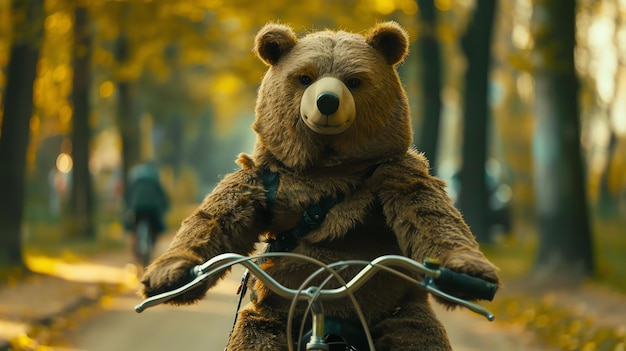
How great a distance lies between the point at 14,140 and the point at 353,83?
37.0 ft

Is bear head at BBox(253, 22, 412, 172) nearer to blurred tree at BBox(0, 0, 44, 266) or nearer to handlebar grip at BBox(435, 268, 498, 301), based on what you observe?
handlebar grip at BBox(435, 268, 498, 301)

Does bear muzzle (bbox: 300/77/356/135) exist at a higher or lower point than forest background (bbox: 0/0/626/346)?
lower

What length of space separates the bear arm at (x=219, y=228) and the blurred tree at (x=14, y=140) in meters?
11.0

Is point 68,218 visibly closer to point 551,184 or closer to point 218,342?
point 551,184

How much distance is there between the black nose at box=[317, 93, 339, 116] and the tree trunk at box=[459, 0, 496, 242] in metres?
14.9

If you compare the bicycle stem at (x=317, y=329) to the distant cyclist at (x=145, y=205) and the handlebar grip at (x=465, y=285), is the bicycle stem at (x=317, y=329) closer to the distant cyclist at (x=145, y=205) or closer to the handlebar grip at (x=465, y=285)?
the handlebar grip at (x=465, y=285)

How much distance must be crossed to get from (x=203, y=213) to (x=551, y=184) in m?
10.9

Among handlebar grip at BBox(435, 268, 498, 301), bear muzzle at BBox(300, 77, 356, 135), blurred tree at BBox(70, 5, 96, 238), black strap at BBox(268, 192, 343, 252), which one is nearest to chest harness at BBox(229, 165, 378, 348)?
black strap at BBox(268, 192, 343, 252)

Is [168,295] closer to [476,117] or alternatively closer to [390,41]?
[390,41]

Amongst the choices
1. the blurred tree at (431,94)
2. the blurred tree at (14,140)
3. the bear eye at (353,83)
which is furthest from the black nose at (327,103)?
the blurred tree at (431,94)

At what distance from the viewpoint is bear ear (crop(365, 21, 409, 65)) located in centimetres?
420

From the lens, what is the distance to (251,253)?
13.6 ft

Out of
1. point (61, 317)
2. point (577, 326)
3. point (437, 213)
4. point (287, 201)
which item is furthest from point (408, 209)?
point (61, 317)

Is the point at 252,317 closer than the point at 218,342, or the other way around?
the point at 252,317
